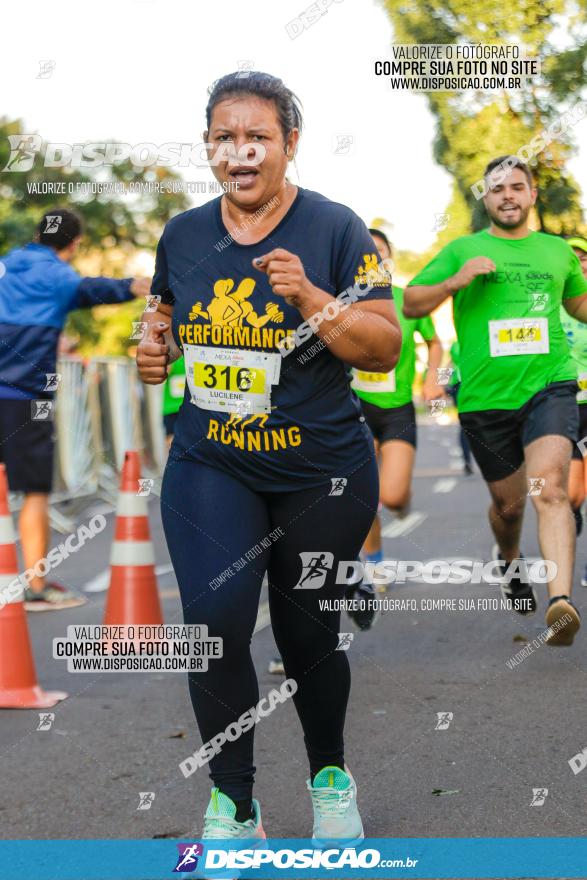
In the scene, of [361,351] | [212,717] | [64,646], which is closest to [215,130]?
[361,351]

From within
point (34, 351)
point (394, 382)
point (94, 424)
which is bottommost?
point (94, 424)

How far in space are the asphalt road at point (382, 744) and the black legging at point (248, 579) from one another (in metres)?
0.50

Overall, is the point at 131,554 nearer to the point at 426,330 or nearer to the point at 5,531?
the point at 5,531

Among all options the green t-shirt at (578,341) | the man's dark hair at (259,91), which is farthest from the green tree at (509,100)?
the man's dark hair at (259,91)

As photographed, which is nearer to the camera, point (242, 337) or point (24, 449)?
point (242, 337)

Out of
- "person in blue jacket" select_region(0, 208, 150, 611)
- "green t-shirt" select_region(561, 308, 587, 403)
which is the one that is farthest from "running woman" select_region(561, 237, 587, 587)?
"person in blue jacket" select_region(0, 208, 150, 611)

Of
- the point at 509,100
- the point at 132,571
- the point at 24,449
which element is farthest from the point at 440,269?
the point at 509,100

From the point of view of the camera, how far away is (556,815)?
12.8 ft

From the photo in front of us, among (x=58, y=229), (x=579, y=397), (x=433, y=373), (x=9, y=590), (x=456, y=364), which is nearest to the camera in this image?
(x=9, y=590)

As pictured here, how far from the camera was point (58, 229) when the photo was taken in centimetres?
788

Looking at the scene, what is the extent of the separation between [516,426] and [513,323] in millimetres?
486

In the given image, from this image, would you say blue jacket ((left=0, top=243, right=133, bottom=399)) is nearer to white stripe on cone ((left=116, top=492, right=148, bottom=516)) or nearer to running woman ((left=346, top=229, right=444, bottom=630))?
white stripe on cone ((left=116, top=492, right=148, bottom=516))

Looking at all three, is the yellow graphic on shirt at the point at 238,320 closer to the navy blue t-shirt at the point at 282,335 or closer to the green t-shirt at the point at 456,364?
the navy blue t-shirt at the point at 282,335

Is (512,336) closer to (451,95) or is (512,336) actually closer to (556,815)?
(556,815)
